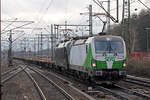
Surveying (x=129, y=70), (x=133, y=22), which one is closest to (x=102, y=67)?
(x=129, y=70)

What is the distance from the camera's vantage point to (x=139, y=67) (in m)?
27.3

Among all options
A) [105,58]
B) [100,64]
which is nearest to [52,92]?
[100,64]

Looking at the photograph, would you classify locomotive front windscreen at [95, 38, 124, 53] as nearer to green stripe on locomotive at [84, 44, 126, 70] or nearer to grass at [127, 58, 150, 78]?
A: green stripe on locomotive at [84, 44, 126, 70]

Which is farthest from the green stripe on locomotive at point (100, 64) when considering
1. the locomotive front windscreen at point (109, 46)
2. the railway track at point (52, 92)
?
the railway track at point (52, 92)

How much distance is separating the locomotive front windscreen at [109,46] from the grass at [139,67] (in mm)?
8185

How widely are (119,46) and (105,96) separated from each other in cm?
457

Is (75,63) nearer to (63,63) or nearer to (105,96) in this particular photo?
(63,63)

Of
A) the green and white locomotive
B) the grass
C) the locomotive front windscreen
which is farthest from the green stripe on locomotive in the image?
the grass

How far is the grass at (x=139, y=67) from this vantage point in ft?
84.9

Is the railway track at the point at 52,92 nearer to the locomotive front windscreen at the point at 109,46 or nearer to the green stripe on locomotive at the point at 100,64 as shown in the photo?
the green stripe on locomotive at the point at 100,64

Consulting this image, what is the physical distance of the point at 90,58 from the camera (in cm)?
1758

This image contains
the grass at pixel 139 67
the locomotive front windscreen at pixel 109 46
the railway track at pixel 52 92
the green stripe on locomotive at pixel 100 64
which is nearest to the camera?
the railway track at pixel 52 92

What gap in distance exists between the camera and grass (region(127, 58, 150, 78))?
84.9 ft

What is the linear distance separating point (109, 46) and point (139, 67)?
1040 cm
